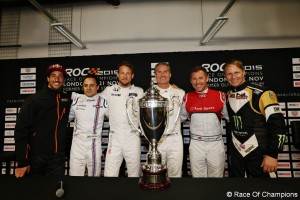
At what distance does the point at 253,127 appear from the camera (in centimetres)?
168

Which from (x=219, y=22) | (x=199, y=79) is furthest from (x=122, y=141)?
(x=219, y=22)

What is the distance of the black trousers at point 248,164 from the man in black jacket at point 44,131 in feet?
5.18

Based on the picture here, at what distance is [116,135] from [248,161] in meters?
1.21

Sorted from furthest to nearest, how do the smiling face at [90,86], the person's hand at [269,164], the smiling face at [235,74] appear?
the smiling face at [90,86] < the smiling face at [235,74] < the person's hand at [269,164]

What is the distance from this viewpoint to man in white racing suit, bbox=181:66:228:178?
6.39ft

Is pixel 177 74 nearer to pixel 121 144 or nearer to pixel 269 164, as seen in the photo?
pixel 121 144

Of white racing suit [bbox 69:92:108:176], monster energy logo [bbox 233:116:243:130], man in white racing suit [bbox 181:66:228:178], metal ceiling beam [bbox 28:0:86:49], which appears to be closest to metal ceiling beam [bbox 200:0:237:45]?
man in white racing suit [bbox 181:66:228:178]

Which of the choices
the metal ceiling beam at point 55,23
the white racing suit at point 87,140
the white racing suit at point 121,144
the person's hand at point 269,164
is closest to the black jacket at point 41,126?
the white racing suit at point 87,140

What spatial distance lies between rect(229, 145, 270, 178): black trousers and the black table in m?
0.77

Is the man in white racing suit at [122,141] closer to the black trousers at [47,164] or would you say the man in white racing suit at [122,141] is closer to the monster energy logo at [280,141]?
the black trousers at [47,164]

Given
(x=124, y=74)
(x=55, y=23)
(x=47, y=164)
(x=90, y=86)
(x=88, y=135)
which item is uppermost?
(x=55, y=23)

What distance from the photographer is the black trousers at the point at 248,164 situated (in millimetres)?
1647

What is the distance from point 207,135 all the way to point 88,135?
3.83ft

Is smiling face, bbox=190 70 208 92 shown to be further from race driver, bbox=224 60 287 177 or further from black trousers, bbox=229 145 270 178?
black trousers, bbox=229 145 270 178
